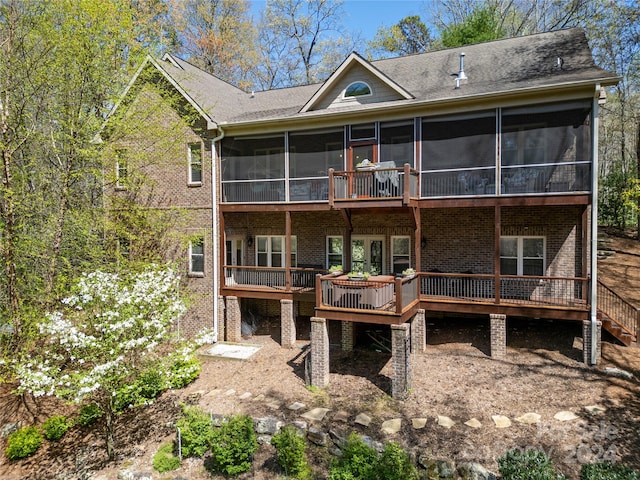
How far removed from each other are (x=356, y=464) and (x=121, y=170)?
13717 millimetres

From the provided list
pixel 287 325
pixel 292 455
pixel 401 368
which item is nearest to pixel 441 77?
pixel 401 368

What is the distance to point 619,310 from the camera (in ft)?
39.9

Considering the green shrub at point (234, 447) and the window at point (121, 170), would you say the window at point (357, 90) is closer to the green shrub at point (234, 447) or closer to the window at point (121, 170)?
the window at point (121, 170)

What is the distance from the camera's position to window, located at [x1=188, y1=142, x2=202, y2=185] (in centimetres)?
1495

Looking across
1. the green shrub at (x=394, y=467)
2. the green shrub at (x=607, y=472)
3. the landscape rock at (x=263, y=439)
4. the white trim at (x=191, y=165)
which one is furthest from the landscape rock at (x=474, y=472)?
the white trim at (x=191, y=165)

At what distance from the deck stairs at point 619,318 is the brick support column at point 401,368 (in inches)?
214

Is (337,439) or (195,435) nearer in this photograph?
(337,439)

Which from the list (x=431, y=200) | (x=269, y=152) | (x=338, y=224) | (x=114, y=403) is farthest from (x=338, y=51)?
(x=114, y=403)

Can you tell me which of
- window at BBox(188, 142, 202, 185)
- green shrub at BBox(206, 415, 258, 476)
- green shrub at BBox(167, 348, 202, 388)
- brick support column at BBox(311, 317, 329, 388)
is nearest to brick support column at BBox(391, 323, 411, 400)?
brick support column at BBox(311, 317, 329, 388)

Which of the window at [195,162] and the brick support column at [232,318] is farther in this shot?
the window at [195,162]

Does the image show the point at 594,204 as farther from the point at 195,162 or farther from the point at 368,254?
the point at 195,162

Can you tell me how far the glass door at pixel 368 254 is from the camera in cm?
1423

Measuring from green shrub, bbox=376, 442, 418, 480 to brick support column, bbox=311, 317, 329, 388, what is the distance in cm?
359

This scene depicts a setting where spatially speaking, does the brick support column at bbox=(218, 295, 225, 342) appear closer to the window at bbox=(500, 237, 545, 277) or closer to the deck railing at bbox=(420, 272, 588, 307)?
the deck railing at bbox=(420, 272, 588, 307)
